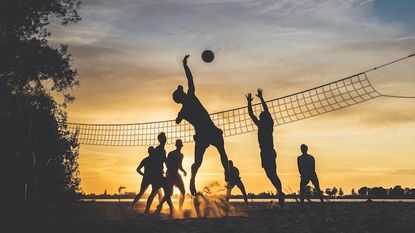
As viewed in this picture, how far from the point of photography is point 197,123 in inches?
435

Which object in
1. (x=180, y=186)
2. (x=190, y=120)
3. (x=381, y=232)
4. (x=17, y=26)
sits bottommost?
(x=381, y=232)

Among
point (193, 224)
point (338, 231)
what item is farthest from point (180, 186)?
point (338, 231)

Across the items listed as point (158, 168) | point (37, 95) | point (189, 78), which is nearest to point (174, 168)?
point (158, 168)

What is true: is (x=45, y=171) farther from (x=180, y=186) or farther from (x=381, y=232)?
(x=381, y=232)

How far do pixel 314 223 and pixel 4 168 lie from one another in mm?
14192

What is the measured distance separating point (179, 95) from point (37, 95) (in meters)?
14.7

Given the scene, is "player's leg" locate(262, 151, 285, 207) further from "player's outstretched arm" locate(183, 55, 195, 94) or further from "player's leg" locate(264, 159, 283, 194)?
"player's outstretched arm" locate(183, 55, 195, 94)

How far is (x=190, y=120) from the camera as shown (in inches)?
435

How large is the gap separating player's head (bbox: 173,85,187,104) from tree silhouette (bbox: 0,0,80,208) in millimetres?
10882

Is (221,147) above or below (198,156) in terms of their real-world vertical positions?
above

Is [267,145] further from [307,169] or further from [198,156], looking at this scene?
[198,156]

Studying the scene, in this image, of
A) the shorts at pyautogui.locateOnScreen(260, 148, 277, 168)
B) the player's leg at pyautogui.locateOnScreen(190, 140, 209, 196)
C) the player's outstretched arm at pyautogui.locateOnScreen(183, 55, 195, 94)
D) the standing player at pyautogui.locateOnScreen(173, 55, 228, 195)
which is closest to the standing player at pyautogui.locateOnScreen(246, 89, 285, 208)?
the shorts at pyautogui.locateOnScreen(260, 148, 277, 168)

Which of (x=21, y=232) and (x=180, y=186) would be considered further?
(x=180, y=186)

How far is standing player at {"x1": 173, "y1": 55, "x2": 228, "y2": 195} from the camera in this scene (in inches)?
433
